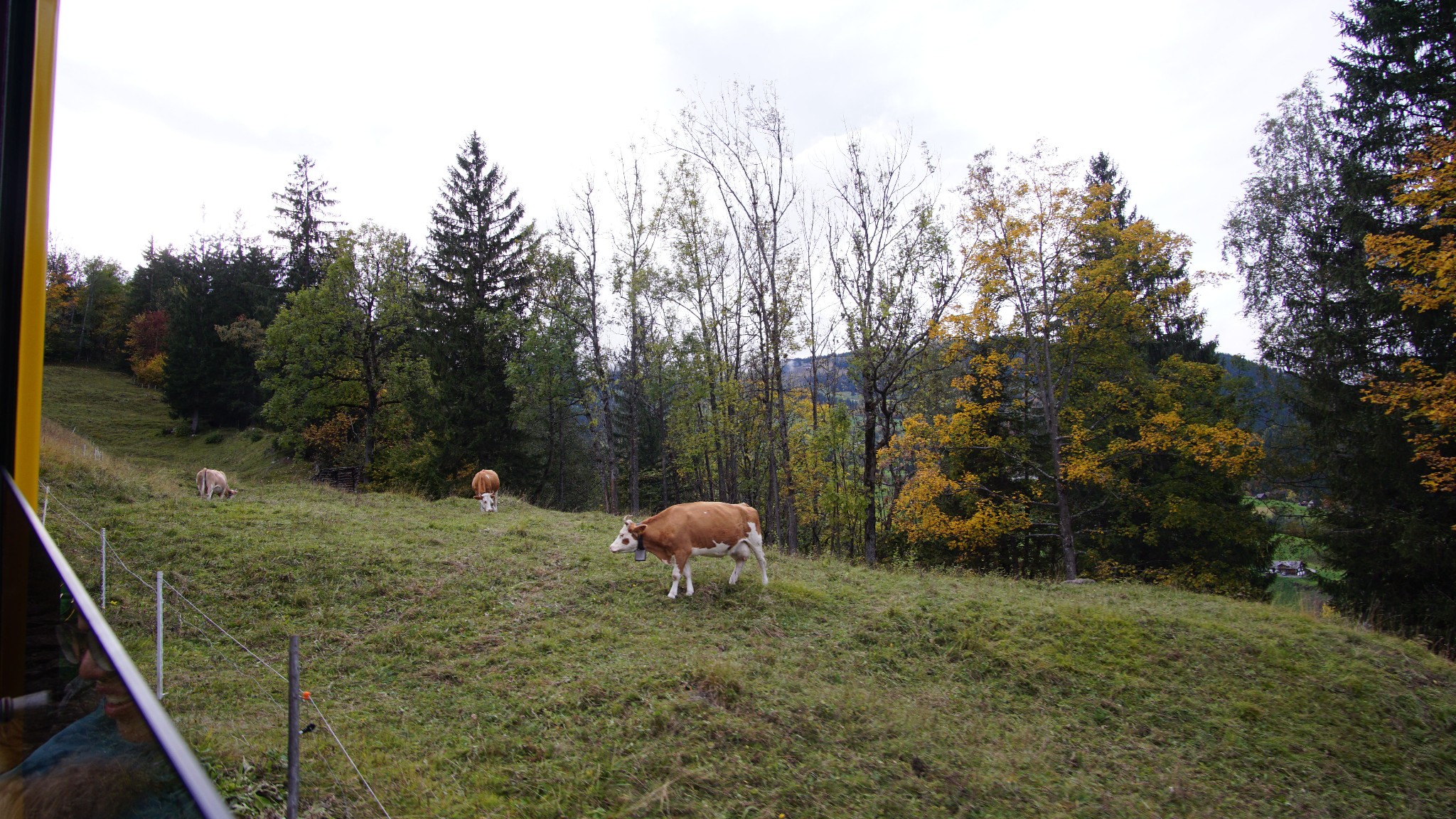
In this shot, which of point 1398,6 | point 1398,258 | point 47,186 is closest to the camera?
point 47,186

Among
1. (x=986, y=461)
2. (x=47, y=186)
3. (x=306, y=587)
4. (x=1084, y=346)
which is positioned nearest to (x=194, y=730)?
(x=306, y=587)

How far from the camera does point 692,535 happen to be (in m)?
9.87

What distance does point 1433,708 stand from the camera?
746cm

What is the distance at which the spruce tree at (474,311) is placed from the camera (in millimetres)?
28281

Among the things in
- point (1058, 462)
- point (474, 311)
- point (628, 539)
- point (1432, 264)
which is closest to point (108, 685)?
point (628, 539)

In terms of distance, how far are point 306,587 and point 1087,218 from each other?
17335mm

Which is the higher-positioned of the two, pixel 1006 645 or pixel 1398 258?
pixel 1398 258

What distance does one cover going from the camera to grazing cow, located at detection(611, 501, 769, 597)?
32.3ft

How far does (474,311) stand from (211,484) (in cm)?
1455

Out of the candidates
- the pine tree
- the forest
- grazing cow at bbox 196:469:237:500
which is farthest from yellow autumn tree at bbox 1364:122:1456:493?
the pine tree

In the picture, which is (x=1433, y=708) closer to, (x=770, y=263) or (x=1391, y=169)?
(x=1391, y=169)

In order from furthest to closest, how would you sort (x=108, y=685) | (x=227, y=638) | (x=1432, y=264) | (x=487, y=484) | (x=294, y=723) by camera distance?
(x=487, y=484) → (x=1432, y=264) → (x=227, y=638) → (x=294, y=723) → (x=108, y=685)

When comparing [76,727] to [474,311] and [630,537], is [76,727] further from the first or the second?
[474,311]

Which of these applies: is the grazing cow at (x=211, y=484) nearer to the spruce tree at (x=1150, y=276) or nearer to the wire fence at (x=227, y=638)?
the wire fence at (x=227, y=638)
